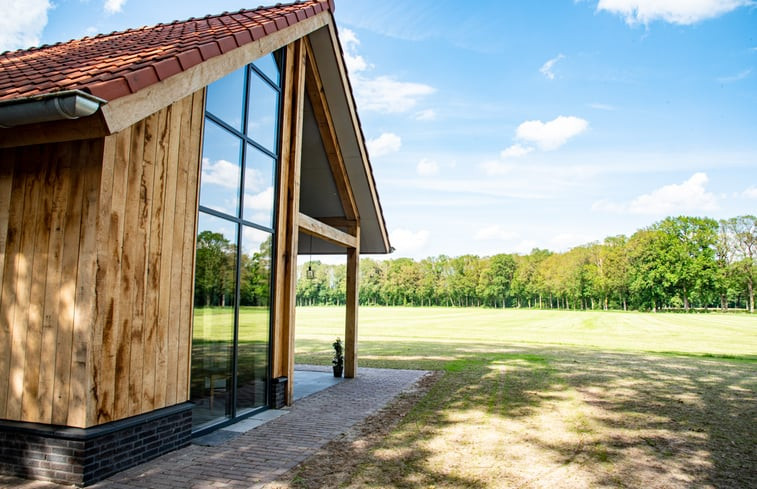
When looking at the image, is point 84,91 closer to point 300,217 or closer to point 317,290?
point 300,217

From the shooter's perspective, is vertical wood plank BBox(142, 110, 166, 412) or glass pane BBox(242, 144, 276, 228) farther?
glass pane BBox(242, 144, 276, 228)

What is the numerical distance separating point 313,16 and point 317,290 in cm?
8582

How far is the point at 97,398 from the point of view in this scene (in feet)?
15.1

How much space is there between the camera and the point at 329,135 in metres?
10.4

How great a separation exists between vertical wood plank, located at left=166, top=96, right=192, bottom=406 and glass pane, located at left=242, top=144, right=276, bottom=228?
59.2 inches

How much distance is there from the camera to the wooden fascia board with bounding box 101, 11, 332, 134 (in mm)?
4121

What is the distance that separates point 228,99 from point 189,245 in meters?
2.28

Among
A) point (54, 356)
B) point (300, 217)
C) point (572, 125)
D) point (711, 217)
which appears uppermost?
point (572, 125)

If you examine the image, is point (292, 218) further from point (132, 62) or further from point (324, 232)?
point (132, 62)

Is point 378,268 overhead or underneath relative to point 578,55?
underneath

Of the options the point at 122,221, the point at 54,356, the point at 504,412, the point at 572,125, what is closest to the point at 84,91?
the point at 122,221

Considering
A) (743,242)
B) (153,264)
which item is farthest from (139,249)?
(743,242)

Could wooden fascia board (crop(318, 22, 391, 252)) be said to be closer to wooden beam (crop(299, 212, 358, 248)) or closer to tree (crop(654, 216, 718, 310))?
wooden beam (crop(299, 212, 358, 248))

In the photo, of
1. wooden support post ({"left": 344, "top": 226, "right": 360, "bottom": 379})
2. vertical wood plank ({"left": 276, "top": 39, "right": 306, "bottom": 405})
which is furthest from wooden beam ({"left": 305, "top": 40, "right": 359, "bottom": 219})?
wooden support post ({"left": 344, "top": 226, "right": 360, "bottom": 379})
